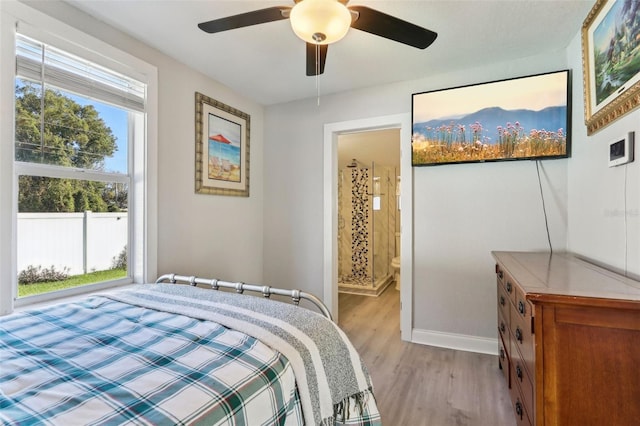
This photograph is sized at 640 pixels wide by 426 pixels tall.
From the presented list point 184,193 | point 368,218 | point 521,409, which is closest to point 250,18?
point 184,193

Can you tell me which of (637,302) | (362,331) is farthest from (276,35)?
(362,331)

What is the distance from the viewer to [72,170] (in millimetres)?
1858

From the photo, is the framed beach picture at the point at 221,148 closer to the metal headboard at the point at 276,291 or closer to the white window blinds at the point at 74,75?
the white window blinds at the point at 74,75

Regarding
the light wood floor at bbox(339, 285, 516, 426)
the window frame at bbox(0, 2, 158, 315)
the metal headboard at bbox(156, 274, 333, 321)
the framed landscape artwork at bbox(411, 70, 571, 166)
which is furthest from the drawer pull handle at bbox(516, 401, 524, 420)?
the window frame at bbox(0, 2, 158, 315)

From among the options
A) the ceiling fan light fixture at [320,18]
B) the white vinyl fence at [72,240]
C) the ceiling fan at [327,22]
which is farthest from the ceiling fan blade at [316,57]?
the white vinyl fence at [72,240]

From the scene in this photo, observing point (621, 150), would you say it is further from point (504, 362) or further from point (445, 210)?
point (504, 362)

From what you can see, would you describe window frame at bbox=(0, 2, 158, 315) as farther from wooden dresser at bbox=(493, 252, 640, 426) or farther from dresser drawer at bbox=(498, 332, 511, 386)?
dresser drawer at bbox=(498, 332, 511, 386)

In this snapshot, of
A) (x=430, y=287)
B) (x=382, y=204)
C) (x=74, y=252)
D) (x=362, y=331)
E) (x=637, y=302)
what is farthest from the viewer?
(x=382, y=204)

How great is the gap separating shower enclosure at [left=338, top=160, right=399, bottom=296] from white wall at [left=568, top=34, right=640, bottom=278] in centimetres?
286

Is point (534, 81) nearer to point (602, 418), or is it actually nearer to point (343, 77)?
point (343, 77)

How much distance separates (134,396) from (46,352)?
1.78 ft

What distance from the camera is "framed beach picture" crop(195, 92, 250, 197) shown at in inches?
105

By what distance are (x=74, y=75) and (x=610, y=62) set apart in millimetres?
3022

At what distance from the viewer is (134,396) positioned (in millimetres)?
763
